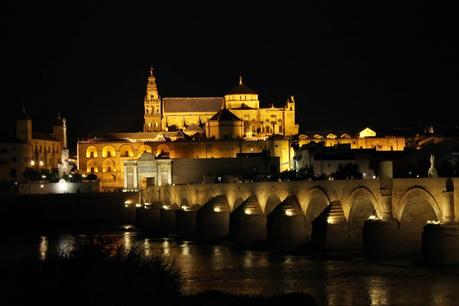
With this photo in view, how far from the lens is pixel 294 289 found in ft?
105

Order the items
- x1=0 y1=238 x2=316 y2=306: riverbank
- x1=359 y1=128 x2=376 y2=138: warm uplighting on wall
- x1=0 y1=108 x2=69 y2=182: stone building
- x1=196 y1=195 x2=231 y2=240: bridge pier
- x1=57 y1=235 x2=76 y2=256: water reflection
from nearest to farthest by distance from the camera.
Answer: x1=0 y1=238 x2=316 y2=306: riverbank → x1=57 y1=235 x2=76 y2=256: water reflection → x1=196 y1=195 x2=231 y2=240: bridge pier → x1=0 y1=108 x2=69 y2=182: stone building → x1=359 y1=128 x2=376 y2=138: warm uplighting on wall

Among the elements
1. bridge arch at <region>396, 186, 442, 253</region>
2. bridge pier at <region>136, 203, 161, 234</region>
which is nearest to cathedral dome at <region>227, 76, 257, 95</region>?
bridge pier at <region>136, 203, 161, 234</region>

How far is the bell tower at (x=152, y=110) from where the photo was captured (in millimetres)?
114312

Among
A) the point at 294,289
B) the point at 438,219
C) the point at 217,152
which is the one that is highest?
the point at 217,152

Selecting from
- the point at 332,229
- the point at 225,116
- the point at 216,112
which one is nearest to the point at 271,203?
the point at 332,229

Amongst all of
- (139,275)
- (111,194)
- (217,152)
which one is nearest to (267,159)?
(217,152)

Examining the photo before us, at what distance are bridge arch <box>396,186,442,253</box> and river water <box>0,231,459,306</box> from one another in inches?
51.2

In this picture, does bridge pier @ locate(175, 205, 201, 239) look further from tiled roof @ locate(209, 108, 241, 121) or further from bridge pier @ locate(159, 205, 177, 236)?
tiled roof @ locate(209, 108, 241, 121)

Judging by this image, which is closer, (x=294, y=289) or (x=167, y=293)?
(x=167, y=293)

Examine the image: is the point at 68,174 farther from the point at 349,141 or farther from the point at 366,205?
the point at 366,205

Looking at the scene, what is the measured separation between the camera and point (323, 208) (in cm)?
4419

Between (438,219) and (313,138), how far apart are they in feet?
223

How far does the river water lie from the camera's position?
96.5 ft

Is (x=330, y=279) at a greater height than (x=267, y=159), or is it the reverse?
(x=267, y=159)
